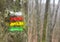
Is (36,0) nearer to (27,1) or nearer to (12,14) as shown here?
(27,1)

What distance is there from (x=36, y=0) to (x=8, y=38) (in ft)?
1.79

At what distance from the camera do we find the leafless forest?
68.1 inches

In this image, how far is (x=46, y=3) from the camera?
5.66 ft

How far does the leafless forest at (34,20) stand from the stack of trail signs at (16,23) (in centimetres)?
4

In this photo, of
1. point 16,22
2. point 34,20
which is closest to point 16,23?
point 16,22

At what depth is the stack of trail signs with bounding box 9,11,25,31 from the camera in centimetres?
175

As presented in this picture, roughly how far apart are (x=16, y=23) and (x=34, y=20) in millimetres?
212

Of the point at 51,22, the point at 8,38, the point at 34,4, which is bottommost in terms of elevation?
the point at 8,38

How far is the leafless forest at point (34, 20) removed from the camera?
173 cm

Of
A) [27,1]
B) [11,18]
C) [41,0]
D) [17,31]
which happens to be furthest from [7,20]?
[41,0]

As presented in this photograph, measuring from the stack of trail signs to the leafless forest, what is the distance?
1.7 inches

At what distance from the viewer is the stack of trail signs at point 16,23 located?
1753 mm

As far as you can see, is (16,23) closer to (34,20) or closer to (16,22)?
(16,22)

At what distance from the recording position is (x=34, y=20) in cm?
175
